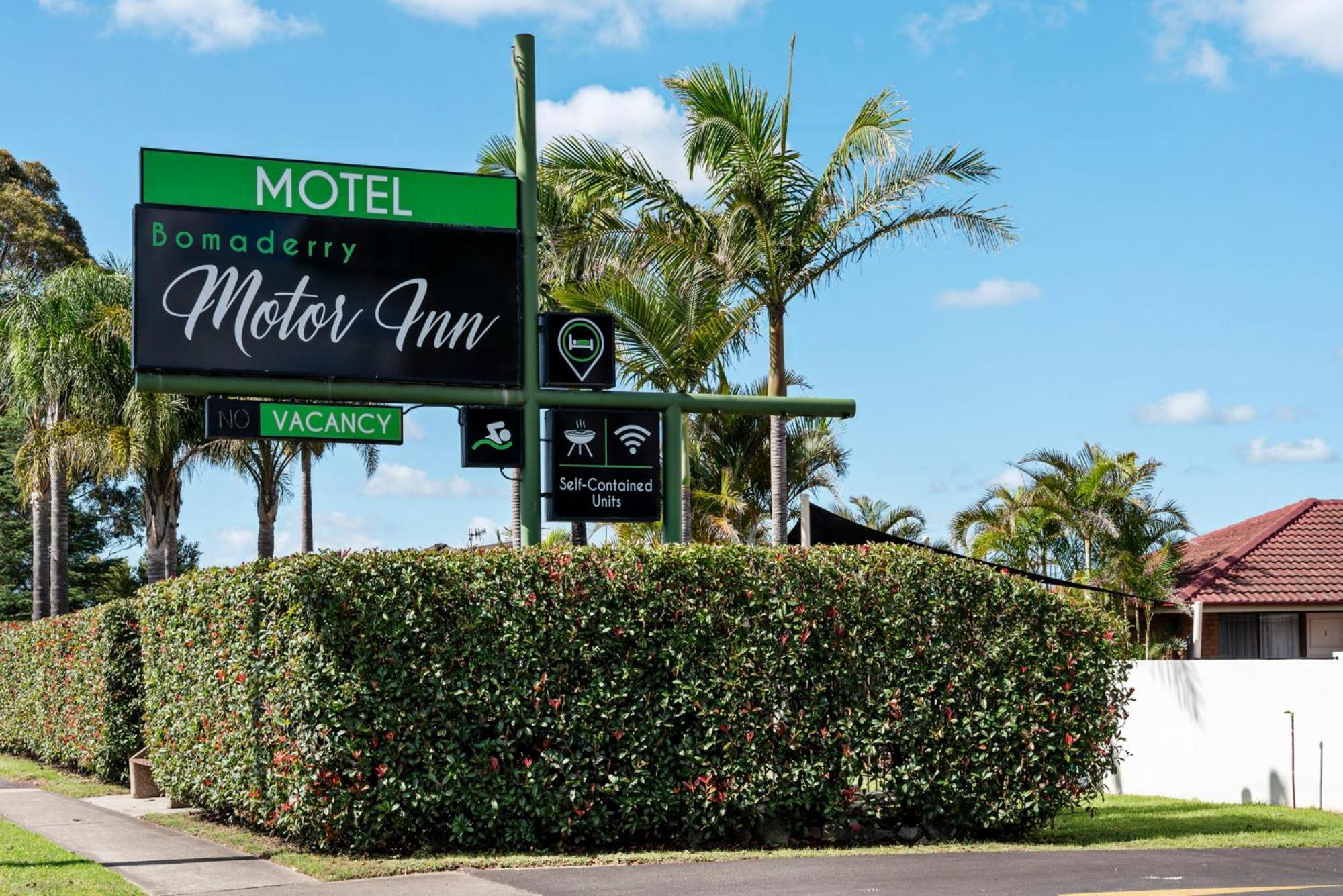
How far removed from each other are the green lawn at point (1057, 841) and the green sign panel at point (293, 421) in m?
3.49

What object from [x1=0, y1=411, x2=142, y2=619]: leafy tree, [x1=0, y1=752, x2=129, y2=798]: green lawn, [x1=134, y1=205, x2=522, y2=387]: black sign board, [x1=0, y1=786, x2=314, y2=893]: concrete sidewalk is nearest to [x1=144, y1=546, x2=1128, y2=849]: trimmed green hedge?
[x1=0, y1=786, x2=314, y2=893]: concrete sidewalk

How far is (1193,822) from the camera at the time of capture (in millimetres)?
14242

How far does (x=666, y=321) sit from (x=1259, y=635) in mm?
16419

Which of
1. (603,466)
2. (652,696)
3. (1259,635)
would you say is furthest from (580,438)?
(1259,635)

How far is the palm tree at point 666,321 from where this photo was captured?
18.0m

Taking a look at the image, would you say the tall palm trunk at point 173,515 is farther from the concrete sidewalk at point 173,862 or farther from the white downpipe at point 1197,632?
the white downpipe at point 1197,632

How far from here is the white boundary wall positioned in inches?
596

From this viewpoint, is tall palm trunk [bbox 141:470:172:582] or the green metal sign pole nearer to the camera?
the green metal sign pole

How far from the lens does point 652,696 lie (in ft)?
39.8

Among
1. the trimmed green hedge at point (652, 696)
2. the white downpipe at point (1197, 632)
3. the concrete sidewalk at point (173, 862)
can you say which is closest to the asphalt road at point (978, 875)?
the concrete sidewalk at point (173, 862)

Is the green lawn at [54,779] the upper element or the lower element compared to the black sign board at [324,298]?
lower

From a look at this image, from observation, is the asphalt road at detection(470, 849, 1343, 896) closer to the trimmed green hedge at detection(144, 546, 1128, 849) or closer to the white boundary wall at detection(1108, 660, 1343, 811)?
the trimmed green hedge at detection(144, 546, 1128, 849)

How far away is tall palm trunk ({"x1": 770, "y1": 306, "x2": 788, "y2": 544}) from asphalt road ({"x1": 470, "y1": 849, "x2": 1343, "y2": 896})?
6.63 metres

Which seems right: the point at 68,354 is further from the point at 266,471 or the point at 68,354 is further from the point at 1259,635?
the point at 1259,635
